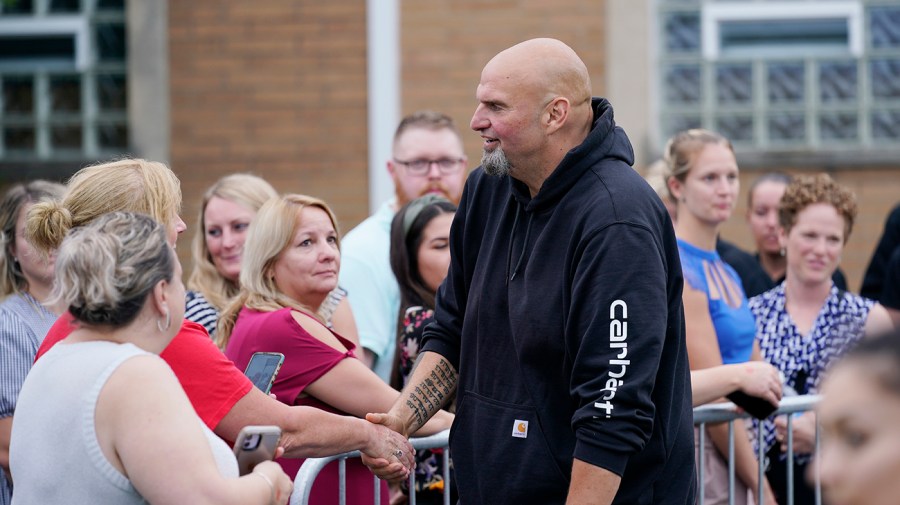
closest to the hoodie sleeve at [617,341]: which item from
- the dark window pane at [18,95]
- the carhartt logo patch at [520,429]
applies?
the carhartt logo patch at [520,429]

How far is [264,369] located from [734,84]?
6397 millimetres

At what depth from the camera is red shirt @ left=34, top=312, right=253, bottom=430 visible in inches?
118

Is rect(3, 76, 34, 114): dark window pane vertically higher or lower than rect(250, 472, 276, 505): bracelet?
higher

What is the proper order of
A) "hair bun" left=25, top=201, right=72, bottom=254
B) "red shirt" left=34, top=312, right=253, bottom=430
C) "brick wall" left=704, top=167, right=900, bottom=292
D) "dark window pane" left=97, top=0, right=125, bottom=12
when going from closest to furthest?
"red shirt" left=34, top=312, right=253, bottom=430 → "hair bun" left=25, top=201, right=72, bottom=254 → "brick wall" left=704, top=167, right=900, bottom=292 → "dark window pane" left=97, top=0, right=125, bottom=12

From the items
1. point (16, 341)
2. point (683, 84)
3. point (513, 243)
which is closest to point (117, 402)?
point (513, 243)

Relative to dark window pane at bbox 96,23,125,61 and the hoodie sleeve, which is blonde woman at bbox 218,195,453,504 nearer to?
the hoodie sleeve

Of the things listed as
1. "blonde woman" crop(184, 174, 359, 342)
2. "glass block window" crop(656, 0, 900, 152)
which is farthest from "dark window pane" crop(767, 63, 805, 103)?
"blonde woman" crop(184, 174, 359, 342)

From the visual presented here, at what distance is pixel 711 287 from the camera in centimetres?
462

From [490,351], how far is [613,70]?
5499 mm

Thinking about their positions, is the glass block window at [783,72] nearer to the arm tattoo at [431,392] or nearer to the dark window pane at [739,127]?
the dark window pane at [739,127]

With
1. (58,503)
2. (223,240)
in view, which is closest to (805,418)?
(223,240)

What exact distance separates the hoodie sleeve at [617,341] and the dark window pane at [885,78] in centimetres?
642

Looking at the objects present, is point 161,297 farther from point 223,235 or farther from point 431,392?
point 223,235

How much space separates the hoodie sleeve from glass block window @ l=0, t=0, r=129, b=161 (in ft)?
22.4
